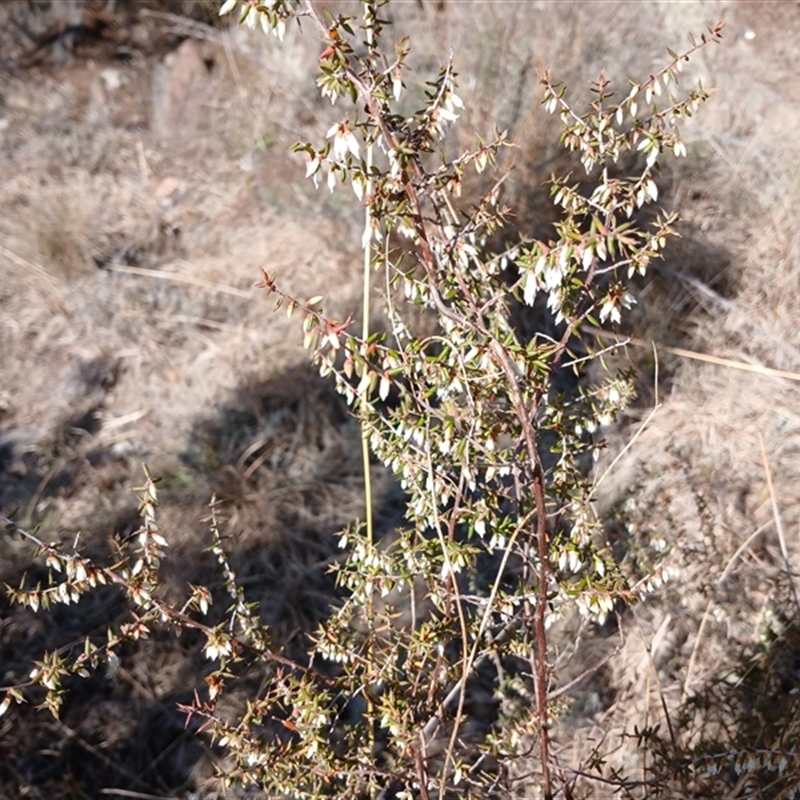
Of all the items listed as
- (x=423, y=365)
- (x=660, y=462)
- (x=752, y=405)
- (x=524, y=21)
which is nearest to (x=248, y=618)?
(x=423, y=365)

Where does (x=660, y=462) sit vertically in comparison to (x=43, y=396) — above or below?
above

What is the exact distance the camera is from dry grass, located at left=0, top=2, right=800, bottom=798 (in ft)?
8.22

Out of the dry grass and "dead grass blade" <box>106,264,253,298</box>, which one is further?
"dead grass blade" <box>106,264,253,298</box>

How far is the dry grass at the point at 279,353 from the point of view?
2506 millimetres

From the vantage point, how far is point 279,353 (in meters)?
3.60

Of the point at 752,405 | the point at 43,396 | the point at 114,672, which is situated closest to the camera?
the point at 114,672

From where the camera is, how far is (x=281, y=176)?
4.20 metres

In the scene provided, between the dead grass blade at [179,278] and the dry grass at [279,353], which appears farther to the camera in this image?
the dead grass blade at [179,278]

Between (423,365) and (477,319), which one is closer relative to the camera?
(477,319)

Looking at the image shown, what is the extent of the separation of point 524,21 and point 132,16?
264cm

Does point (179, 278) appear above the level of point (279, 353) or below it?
above

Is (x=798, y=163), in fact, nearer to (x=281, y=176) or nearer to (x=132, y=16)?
(x=281, y=176)

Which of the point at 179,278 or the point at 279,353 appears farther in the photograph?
the point at 179,278

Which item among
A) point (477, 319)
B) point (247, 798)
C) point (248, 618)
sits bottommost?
point (247, 798)
